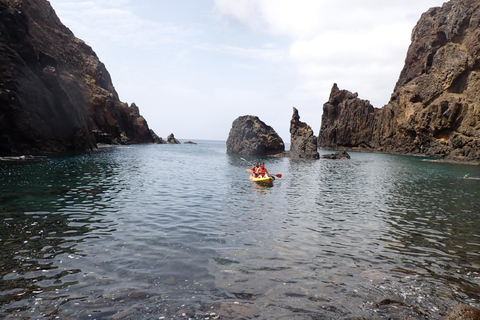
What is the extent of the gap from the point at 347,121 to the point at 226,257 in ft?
426

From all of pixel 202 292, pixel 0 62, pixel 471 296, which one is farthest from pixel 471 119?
pixel 0 62

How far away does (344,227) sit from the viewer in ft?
48.3

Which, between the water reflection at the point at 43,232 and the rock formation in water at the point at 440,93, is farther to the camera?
the rock formation in water at the point at 440,93

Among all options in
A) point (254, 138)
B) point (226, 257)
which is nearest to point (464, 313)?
point (226, 257)

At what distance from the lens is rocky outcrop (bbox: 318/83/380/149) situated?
126 m

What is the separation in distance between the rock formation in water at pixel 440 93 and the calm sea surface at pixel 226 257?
66692 mm

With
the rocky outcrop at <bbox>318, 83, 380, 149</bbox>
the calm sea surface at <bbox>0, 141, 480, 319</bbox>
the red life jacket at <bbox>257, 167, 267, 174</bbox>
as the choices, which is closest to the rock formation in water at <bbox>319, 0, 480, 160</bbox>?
the rocky outcrop at <bbox>318, 83, 380, 149</bbox>

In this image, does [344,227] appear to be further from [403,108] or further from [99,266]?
[403,108]

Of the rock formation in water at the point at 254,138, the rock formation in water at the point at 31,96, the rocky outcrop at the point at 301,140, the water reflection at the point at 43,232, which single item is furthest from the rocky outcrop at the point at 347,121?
the water reflection at the point at 43,232

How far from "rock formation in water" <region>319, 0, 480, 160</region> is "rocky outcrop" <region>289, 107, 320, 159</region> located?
32.1 meters

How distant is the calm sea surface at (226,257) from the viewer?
708cm

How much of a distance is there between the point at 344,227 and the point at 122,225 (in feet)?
34.7

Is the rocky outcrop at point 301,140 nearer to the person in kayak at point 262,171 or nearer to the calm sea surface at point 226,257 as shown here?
the person in kayak at point 262,171

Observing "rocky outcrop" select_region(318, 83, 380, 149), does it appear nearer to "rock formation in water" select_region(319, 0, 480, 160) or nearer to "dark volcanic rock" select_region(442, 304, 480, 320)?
"rock formation in water" select_region(319, 0, 480, 160)
